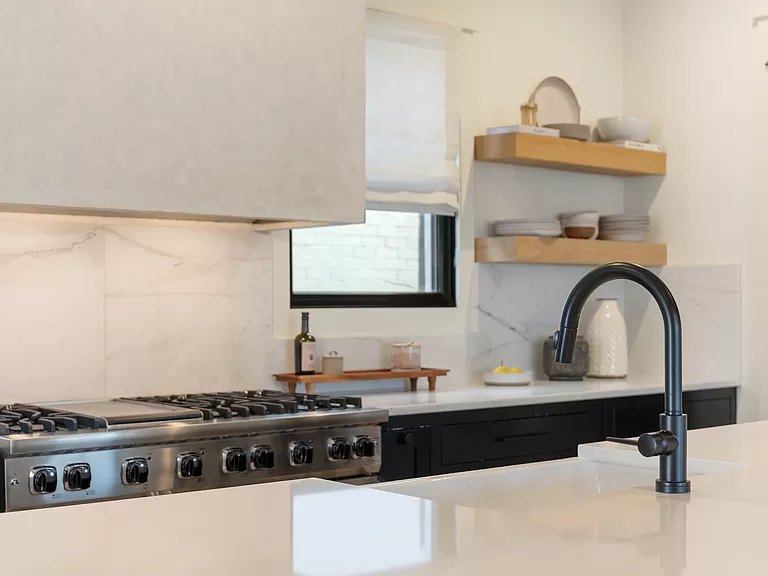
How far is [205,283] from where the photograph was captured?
12.1 ft

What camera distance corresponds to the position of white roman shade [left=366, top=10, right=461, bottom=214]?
416 centimetres

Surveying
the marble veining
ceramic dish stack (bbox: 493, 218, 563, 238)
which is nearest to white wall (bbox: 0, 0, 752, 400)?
the marble veining

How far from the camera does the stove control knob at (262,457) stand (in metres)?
2.98

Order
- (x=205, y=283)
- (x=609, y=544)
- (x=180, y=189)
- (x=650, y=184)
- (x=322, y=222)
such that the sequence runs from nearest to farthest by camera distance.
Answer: (x=609, y=544)
(x=180, y=189)
(x=322, y=222)
(x=205, y=283)
(x=650, y=184)

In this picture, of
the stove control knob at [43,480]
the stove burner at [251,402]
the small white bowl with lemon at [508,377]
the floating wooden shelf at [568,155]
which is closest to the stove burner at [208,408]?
the stove burner at [251,402]

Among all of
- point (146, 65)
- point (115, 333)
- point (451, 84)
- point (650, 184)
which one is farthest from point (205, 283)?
point (650, 184)

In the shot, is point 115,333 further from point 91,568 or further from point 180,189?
point 91,568

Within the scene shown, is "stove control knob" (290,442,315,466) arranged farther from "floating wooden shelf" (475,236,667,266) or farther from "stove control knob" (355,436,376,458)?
"floating wooden shelf" (475,236,667,266)

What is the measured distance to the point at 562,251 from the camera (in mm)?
4531

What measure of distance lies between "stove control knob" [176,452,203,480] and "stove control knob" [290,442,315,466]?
31 centimetres

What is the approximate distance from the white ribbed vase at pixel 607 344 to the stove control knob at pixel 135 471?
2.49 metres

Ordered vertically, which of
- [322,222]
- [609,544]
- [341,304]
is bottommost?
[609,544]

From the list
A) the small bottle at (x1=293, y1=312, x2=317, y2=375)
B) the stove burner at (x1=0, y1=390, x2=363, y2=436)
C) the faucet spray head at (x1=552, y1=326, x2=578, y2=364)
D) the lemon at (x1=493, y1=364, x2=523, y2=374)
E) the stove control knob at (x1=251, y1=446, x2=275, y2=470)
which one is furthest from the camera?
the lemon at (x1=493, y1=364, x2=523, y2=374)

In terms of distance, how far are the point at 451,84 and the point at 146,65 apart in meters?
1.74
